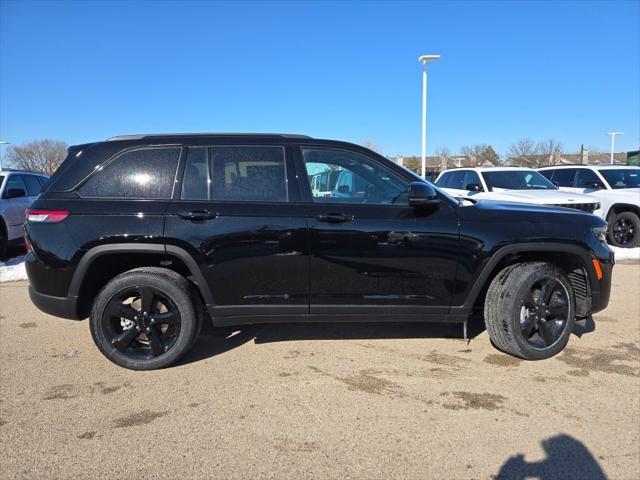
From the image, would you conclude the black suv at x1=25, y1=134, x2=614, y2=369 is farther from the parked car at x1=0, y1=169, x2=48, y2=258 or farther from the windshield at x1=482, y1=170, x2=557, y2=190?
the windshield at x1=482, y1=170, x2=557, y2=190

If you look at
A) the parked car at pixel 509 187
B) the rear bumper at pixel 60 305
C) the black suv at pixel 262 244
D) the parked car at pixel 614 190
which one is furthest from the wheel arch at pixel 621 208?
the rear bumper at pixel 60 305

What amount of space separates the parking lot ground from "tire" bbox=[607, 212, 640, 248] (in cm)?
635

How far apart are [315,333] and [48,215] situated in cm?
258

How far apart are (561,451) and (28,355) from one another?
14.0 ft

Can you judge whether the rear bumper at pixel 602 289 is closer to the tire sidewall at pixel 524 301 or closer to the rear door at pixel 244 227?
the tire sidewall at pixel 524 301

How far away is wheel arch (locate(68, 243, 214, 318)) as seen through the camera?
341cm

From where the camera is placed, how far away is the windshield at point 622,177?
34.5 feet

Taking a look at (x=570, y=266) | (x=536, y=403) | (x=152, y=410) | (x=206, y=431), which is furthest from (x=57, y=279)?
(x=570, y=266)

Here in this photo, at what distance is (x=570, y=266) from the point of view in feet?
13.0

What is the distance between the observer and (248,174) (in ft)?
11.7

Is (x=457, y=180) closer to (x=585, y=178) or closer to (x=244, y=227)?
(x=585, y=178)

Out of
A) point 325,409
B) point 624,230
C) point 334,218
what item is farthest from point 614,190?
point 325,409

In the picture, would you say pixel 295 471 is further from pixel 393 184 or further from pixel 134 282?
pixel 393 184

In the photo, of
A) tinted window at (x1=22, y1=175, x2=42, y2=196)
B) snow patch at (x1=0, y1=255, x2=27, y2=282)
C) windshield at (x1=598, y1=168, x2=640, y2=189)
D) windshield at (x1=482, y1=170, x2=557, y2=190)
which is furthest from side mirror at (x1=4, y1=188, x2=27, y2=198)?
windshield at (x1=598, y1=168, x2=640, y2=189)
